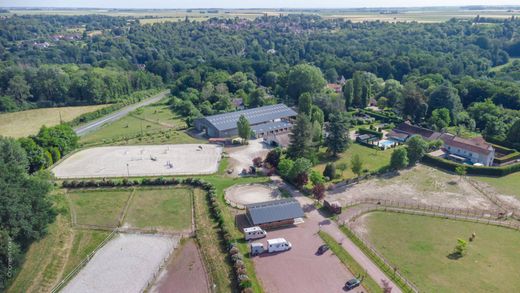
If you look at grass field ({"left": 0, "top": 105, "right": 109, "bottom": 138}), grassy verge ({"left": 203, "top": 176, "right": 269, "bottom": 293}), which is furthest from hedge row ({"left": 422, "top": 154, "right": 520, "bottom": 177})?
grass field ({"left": 0, "top": 105, "right": 109, "bottom": 138})

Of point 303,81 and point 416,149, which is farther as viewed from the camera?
point 303,81

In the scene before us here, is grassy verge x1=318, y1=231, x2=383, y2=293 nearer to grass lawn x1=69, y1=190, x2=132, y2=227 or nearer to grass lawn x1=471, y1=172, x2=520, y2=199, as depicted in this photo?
grass lawn x1=69, y1=190, x2=132, y2=227

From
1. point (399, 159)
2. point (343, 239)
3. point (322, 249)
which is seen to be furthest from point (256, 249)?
point (399, 159)

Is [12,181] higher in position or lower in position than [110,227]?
higher

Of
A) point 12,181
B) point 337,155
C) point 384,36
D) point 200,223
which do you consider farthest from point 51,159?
point 384,36

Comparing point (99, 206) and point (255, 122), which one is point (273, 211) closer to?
point (99, 206)

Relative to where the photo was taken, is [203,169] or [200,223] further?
[203,169]

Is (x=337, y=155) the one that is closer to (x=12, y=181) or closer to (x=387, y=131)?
(x=387, y=131)
